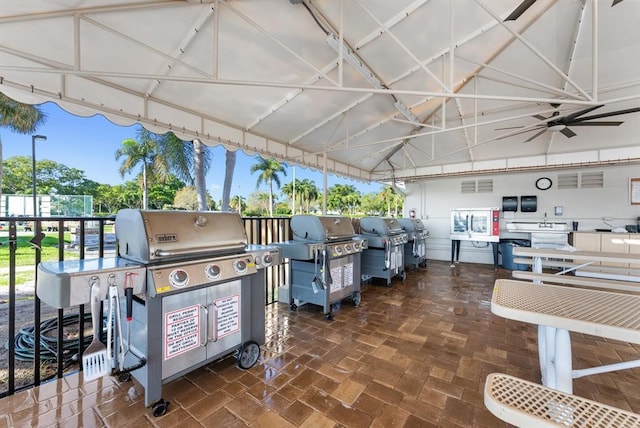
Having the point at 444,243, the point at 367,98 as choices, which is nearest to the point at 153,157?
the point at 367,98

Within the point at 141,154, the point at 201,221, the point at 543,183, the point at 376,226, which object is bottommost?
the point at 376,226

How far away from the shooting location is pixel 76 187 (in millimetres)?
20500

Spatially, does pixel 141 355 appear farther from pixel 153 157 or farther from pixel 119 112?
pixel 153 157

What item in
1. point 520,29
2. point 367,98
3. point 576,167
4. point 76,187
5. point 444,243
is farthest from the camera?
point 76,187

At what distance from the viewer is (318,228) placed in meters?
3.23

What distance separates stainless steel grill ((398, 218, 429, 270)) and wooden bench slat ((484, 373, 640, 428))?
4.97 metres

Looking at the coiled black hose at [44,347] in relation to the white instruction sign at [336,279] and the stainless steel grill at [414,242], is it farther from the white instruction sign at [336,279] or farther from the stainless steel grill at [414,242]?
the stainless steel grill at [414,242]

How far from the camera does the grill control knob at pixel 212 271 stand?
1808 millimetres

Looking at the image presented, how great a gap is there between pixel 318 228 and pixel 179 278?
1812 mm

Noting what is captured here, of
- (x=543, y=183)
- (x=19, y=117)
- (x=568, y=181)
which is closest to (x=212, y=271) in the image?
(x=543, y=183)

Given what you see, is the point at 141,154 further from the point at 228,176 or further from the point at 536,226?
the point at 536,226

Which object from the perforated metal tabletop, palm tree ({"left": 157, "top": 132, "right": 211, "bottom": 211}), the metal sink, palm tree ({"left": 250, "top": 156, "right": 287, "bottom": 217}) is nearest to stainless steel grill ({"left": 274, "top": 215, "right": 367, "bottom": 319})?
the perforated metal tabletop

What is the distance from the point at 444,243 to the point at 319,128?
5.29 meters

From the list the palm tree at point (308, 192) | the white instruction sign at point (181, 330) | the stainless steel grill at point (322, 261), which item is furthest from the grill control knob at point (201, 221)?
the palm tree at point (308, 192)
